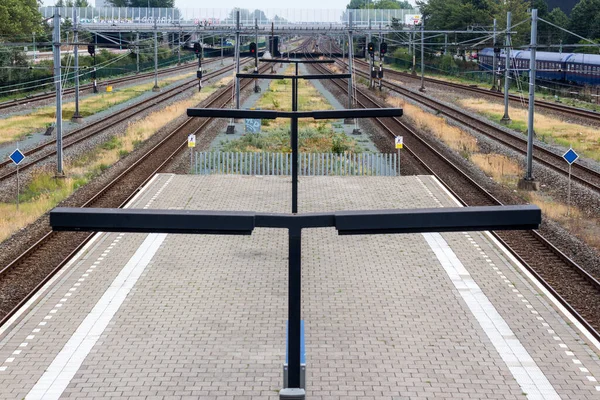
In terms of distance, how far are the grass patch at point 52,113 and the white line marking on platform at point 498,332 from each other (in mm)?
26396

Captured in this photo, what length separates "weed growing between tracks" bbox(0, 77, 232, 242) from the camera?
73.0 feet

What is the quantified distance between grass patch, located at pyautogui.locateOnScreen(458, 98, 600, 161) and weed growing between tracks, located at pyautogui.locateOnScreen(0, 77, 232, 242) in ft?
61.6

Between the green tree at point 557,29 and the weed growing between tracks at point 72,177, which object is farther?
the green tree at point 557,29

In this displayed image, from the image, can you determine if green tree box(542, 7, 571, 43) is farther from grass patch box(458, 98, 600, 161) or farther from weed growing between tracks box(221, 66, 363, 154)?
weed growing between tracks box(221, 66, 363, 154)

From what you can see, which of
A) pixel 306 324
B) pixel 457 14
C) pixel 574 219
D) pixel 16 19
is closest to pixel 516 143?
pixel 574 219

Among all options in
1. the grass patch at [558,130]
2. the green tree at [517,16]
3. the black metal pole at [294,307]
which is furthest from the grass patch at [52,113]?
the green tree at [517,16]

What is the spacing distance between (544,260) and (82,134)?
1068 inches

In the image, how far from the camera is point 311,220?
880 cm

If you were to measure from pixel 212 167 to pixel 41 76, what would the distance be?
42897 mm

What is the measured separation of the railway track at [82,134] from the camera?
3014 centimetres

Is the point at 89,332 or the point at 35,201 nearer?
the point at 89,332

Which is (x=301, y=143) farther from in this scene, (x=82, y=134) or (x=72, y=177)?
(x=72, y=177)

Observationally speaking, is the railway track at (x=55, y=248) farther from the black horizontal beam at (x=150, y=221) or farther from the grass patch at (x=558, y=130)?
the grass patch at (x=558, y=130)

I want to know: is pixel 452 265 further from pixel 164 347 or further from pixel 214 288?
pixel 164 347
